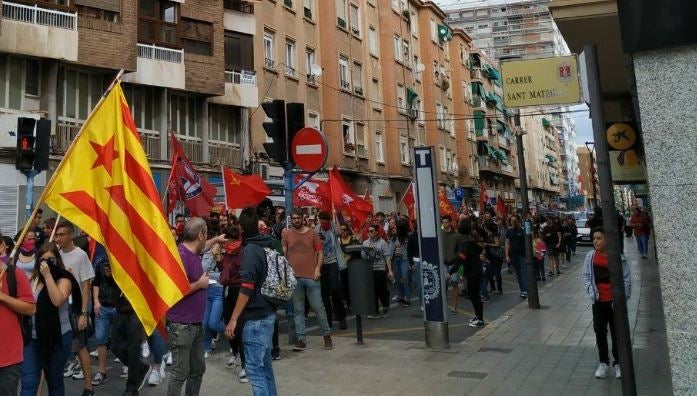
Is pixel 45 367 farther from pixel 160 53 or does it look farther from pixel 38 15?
pixel 160 53

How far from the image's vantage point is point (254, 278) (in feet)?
16.6

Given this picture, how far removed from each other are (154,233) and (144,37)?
19548 millimetres

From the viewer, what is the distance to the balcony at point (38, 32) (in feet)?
60.0

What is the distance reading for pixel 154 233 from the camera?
4.66 m

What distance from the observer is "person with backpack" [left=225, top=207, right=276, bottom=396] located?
16.3 feet

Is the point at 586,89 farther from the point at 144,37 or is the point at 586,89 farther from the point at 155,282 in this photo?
the point at 144,37

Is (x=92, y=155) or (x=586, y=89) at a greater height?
(x=586, y=89)

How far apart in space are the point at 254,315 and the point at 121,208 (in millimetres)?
1436

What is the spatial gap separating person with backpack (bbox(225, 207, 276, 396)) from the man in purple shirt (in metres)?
0.34

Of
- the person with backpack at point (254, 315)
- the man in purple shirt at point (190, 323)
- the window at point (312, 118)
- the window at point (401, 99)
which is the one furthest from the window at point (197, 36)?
the person with backpack at point (254, 315)

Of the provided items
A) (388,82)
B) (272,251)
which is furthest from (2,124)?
(388,82)

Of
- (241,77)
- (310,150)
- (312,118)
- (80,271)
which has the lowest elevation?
(80,271)

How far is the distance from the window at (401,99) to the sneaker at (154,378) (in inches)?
1260

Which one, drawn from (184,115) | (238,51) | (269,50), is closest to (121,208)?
(184,115)
